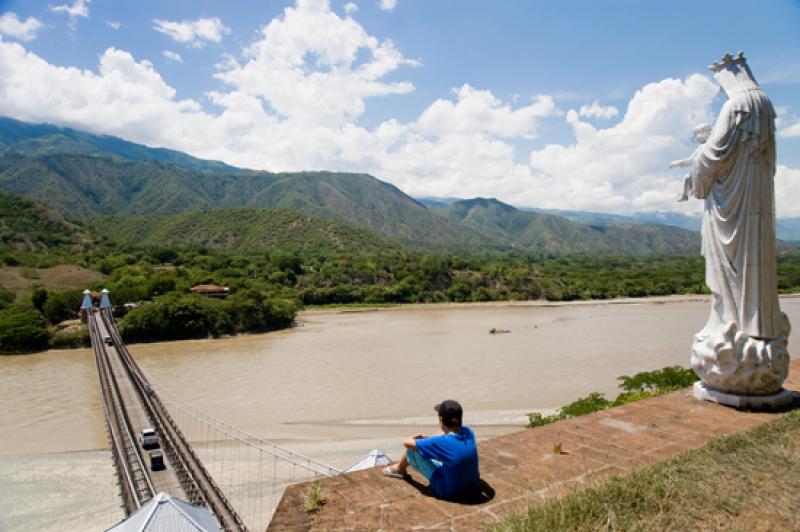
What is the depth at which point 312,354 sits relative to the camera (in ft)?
98.6

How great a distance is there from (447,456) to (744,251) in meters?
3.49

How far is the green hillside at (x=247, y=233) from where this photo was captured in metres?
85.2

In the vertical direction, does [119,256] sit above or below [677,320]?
above

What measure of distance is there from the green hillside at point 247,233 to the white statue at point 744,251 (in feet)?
262

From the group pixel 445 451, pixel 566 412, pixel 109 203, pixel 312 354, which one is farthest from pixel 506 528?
pixel 109 203

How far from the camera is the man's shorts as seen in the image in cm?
Result: 308

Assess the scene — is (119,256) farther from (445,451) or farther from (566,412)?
(445,451)

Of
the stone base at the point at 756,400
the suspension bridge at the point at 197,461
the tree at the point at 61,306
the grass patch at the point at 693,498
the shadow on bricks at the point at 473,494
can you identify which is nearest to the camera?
the grass patch at the point at 693,498

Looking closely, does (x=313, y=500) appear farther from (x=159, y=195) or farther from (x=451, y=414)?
(x=159, y=195)

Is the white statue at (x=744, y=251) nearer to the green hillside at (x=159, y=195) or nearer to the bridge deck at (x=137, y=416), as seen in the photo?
the bridge deck at (x=137, y=416)

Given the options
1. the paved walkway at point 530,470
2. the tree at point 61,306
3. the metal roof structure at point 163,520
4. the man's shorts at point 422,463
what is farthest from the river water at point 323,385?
the man's shorts at point 422,463

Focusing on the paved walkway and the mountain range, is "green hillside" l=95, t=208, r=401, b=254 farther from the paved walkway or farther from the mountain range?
the paved walkway

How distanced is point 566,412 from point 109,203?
16622 cm

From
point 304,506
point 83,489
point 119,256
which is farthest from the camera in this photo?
point 119,256
